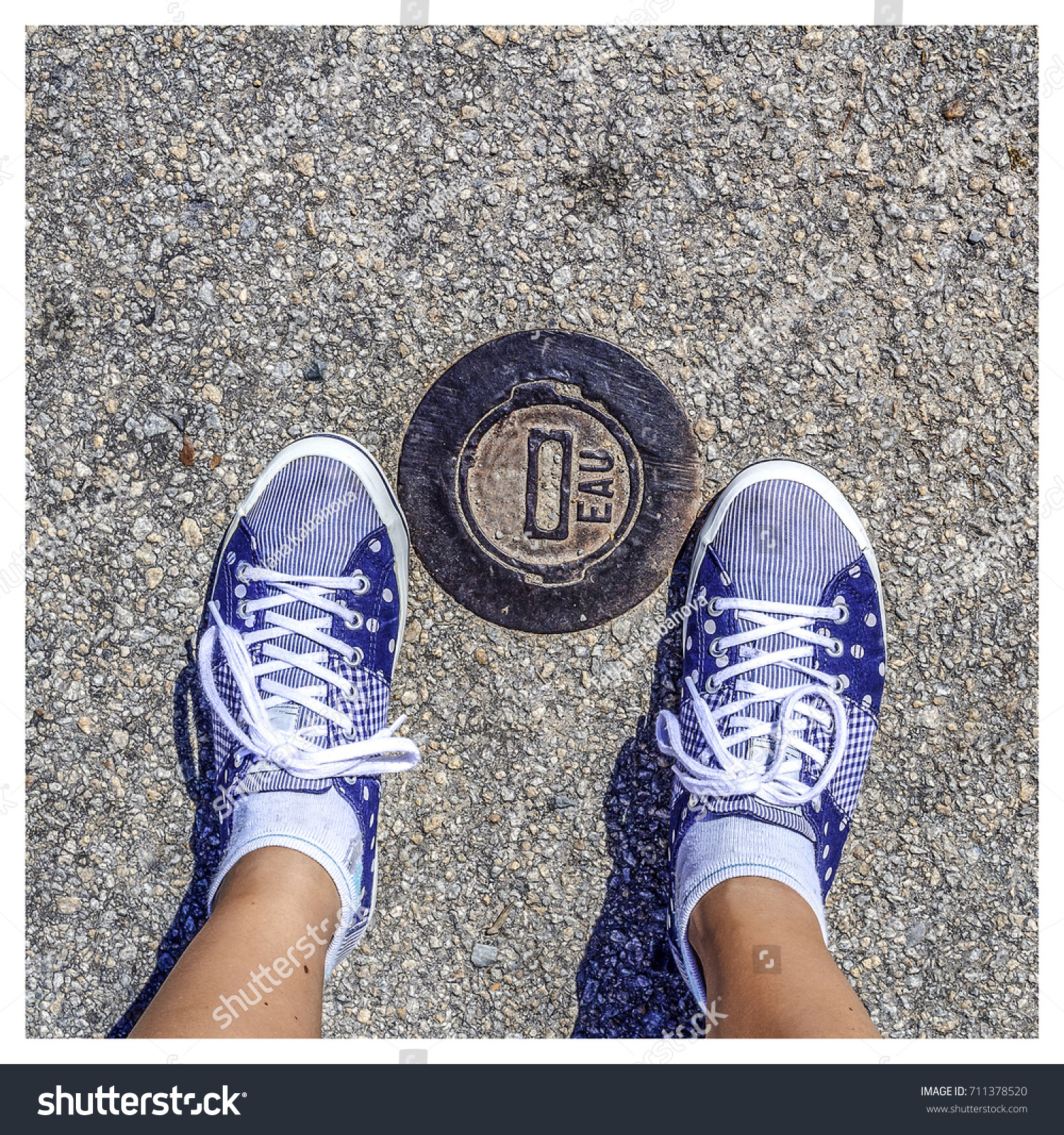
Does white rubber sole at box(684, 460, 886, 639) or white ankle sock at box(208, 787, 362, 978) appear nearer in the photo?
white ankle sock at box(208, 787, 362, 978)

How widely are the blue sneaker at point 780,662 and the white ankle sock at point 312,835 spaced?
79cm

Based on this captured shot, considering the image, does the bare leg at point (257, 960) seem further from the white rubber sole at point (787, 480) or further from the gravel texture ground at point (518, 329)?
the white rubber sole at point (787, 480)

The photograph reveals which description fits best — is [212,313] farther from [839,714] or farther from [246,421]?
[839,714]

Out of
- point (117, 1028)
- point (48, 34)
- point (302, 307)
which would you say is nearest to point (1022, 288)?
point (302, 307)

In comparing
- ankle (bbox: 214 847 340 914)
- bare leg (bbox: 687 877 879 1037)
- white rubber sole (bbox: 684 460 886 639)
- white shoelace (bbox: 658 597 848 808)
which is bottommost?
bare leg (bbox: 687 877 879 1037)

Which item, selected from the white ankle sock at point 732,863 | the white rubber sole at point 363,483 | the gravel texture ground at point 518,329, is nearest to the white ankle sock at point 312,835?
the gravel texture ground at point 518,329

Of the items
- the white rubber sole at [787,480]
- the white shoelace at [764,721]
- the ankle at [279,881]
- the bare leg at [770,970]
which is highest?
the white rubber sole at [787,480]

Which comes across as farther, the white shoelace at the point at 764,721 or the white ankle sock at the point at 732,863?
the white shoelace at the point at 764,721

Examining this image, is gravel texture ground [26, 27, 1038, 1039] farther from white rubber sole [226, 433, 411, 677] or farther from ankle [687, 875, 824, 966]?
ankle [687, 875, 824, 966]

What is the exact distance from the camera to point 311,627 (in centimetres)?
226

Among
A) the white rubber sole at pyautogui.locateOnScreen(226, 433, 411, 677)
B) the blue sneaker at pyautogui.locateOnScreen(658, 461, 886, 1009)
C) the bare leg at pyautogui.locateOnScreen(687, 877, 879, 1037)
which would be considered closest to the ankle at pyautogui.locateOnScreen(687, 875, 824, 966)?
the bare leg at pyautogui.locateOnScreen(687, 877, 879, 1037)

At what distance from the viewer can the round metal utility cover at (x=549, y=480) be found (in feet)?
7.35

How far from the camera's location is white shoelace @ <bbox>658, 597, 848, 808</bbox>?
2127mm

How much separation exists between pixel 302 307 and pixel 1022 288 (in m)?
1.86
